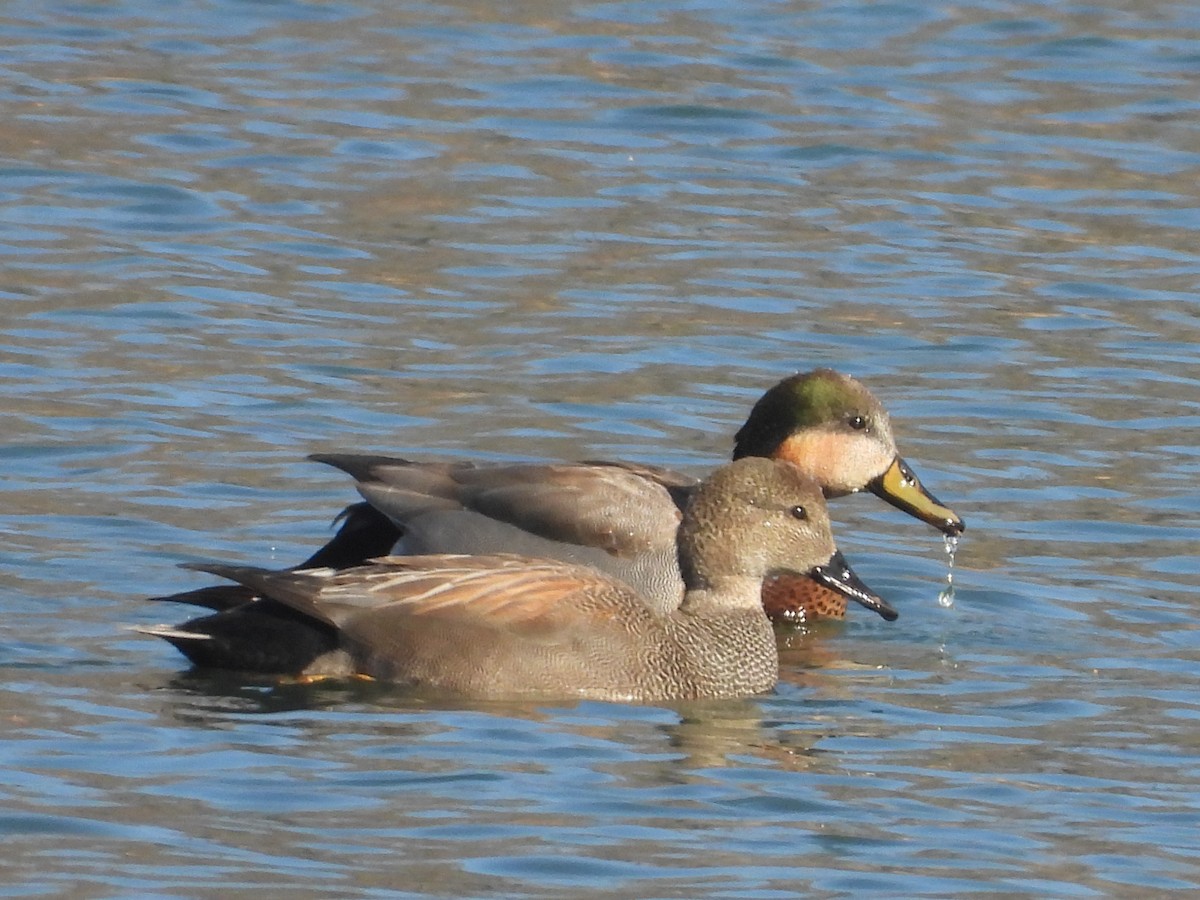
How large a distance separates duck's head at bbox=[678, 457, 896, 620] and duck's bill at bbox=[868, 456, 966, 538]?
1161 millimetres

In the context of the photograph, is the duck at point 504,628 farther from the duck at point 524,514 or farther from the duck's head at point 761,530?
the duck at point 524,514

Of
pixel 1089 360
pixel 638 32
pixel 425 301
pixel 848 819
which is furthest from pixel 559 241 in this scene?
pixel 848 819

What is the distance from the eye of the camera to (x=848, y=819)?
7.56m

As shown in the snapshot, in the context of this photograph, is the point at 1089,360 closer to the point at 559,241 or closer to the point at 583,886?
the point at 559,241

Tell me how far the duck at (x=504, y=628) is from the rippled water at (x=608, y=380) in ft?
0.41

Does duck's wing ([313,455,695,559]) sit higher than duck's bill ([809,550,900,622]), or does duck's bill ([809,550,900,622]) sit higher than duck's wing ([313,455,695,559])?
duck's wing ([313,455,695,559])

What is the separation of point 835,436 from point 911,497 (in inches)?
13.9

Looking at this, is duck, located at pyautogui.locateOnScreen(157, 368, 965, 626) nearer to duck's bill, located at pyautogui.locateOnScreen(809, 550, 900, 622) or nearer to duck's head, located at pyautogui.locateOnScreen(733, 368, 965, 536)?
duck's bill, located at pyautogui.locateOnScreen(809, 550, 900, 622)

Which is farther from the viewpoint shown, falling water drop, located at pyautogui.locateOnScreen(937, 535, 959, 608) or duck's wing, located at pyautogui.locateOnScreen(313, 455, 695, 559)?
falling water drop, located at pyautogui.locateOnScreen(937, 535, 959, 608)

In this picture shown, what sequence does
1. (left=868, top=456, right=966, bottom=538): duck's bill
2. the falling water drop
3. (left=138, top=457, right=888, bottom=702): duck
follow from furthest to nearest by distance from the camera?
1. (left=868, top=456, right=966, bottom=538): duck's bill
2. the falling water drop
3. (left=138, top=457, right=888, bottom=702): duck

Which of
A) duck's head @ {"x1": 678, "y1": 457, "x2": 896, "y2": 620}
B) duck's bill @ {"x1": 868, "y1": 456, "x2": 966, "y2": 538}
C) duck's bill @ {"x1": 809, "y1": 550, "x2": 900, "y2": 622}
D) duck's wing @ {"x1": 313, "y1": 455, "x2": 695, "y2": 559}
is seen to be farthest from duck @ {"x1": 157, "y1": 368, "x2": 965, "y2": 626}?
duck's bill @ {"x1": 868, "y1": 456, "x2": 966, "y2": 538}

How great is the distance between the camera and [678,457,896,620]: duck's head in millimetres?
9328

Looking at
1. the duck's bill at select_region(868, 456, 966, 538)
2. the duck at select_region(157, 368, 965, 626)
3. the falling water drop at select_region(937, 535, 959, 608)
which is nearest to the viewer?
the duck at select_region(157, 368, 965, 626)

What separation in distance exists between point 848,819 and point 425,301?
657 centimetres
